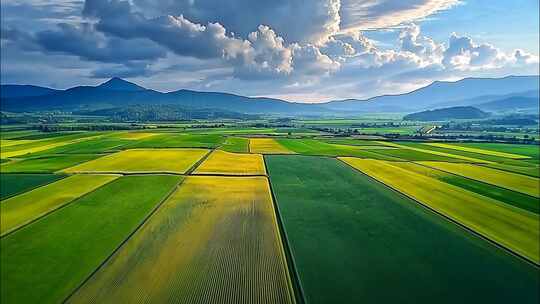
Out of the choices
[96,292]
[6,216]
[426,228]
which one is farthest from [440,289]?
[6,216]

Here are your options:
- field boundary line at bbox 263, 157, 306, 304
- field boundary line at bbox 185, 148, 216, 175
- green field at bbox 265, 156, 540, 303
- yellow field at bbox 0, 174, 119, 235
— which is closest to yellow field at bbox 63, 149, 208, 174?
field boundary line at bbox 185, 148, 216, 175

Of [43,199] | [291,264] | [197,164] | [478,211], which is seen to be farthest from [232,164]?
[291,264]

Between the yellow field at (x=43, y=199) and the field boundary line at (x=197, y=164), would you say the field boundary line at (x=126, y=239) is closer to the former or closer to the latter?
the field boundary line at (x=197, y=164)

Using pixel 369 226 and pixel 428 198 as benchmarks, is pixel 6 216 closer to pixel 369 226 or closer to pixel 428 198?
pixel 369 226

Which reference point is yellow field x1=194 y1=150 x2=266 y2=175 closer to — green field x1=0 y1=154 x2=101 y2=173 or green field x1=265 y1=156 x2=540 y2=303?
green field x1=265 y1=156 x2=540 y2=303

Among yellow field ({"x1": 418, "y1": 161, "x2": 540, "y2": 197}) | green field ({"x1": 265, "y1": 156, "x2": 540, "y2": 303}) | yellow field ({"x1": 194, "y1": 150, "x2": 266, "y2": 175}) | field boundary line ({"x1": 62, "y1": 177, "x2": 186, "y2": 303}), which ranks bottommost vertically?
field boundary line ({"x1": 62, "y1": 177, "x2": 186, "y2": 303})

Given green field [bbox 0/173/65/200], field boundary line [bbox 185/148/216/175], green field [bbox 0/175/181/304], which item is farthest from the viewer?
field boundary line [bbox 185/148/216/175]
